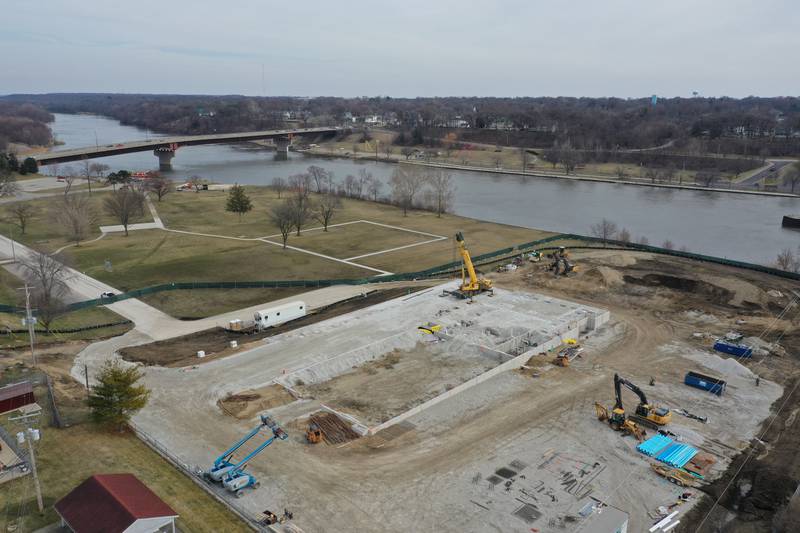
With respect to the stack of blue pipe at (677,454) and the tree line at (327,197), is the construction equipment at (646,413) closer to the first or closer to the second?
the stack of blue pipe at (677,454)

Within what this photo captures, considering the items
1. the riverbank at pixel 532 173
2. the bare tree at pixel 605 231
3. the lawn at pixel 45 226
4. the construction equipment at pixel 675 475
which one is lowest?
the construction equipment at pixel 675 475

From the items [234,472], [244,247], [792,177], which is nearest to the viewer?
[234,472]

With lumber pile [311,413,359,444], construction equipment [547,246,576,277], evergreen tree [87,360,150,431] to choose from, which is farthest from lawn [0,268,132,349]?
construction equipment [547,246,576,277]

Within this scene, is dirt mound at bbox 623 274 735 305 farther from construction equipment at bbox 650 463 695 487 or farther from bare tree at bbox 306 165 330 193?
bare tree at bbox 306 165 330 193

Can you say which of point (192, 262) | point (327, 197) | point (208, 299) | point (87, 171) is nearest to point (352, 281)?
point (208, 299)

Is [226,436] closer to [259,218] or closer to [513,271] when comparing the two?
[513,271]

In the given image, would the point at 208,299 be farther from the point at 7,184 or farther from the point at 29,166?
the point at 29,166

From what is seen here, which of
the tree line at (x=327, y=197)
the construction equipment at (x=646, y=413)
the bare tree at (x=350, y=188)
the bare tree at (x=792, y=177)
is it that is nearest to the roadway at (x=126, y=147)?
the tree line at (x=327, y=197)
